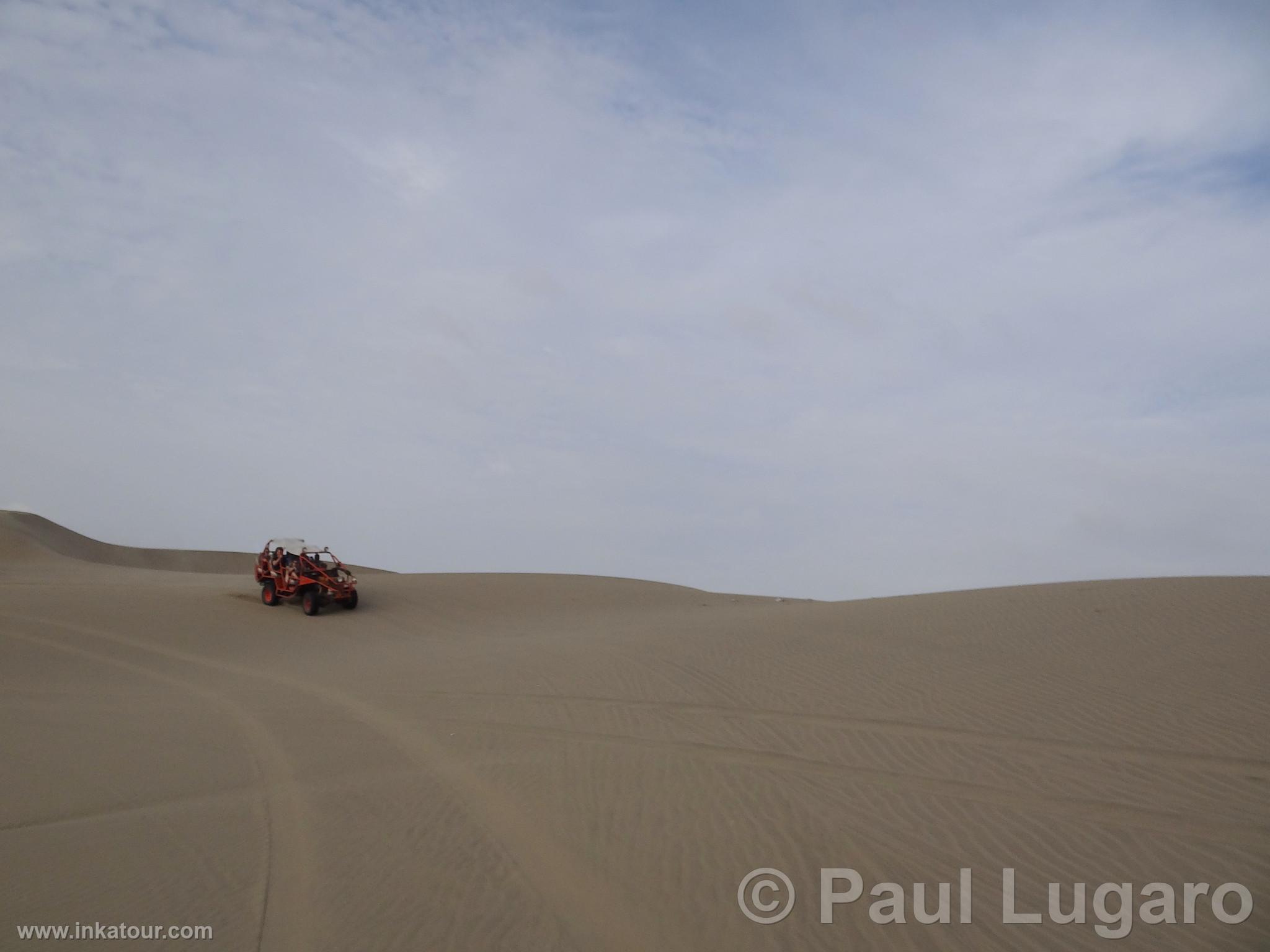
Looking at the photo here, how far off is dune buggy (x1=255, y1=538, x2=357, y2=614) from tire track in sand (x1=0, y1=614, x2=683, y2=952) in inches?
417

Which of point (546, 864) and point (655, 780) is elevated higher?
point (655, 780)

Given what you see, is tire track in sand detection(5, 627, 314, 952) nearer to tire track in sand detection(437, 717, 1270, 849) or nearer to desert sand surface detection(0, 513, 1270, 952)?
desert sand surface detection(0, 513, 1270, 952)

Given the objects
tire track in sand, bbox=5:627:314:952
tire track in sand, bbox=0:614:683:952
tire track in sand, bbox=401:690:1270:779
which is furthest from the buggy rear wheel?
tire track in sand, bbox=0:614:683:952

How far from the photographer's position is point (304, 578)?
65.3ft

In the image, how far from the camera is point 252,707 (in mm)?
10891

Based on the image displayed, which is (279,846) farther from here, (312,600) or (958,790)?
(312,600)

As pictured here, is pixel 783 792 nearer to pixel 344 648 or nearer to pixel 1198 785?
pixel 1198 785

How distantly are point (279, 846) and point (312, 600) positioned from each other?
577 inches

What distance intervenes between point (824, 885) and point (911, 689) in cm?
514

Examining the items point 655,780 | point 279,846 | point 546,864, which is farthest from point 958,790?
point 279,846

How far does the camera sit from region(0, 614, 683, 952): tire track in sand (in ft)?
15.2

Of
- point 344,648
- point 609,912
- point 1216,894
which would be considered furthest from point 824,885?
point 344,648

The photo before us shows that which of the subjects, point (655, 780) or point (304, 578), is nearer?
point (655, 780)

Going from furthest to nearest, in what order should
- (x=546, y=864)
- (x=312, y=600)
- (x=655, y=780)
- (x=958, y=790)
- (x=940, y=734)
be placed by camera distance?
(x=312, y=600) < (x=940, y=734) < (x=655, y=780) < (x=958, y=790) < (x=546, y=864)
